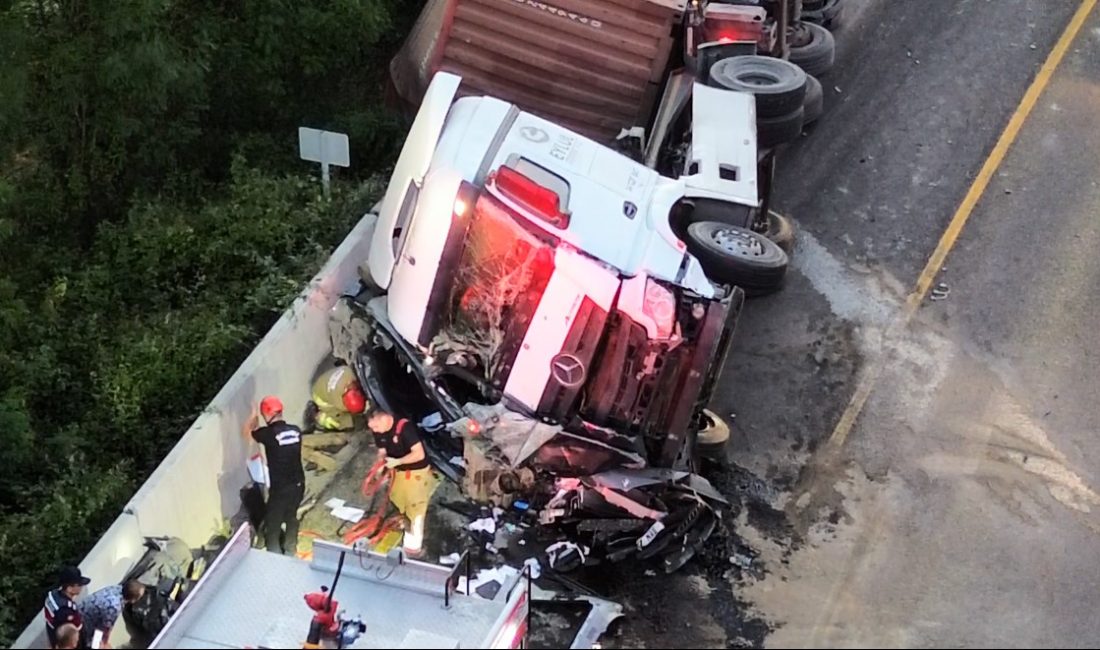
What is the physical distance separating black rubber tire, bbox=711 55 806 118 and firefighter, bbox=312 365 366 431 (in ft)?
11.9

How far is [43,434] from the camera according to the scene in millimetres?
8531

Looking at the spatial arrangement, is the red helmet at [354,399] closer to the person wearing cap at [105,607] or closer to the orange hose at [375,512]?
the orange hose at [375,512]

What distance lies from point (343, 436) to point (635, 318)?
228 centimetres

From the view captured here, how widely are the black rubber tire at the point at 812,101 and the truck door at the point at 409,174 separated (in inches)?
153

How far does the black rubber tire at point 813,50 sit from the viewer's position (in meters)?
11.7

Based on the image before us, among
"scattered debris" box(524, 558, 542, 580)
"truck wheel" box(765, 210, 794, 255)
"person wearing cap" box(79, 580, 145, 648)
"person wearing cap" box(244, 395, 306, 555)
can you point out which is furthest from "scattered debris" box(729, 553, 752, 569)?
"person wearing cap" box(79, 580, 145, 648)

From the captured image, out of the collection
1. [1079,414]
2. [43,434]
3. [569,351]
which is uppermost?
[569,351]

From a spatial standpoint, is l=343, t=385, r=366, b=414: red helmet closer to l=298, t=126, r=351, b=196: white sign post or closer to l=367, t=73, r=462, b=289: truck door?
l=367, t=73, r=462, b=289: truck door

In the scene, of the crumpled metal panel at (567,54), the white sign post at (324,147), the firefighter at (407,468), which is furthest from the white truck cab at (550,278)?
the crumpled metal panel at (567,54)

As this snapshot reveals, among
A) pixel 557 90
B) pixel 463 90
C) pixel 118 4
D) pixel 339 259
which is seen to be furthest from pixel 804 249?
pixel 118 4

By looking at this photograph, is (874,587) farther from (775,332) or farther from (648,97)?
(648,97)

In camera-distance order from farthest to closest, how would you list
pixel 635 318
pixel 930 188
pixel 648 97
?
pixel 930 188, pixel 648 97, pixel 635 318

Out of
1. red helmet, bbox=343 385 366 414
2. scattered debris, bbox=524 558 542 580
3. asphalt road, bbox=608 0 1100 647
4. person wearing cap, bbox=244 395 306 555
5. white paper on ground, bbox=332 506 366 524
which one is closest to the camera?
asphalt road, bbox=608 0 1100 647

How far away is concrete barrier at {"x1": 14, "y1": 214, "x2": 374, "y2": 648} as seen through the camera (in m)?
6.89
